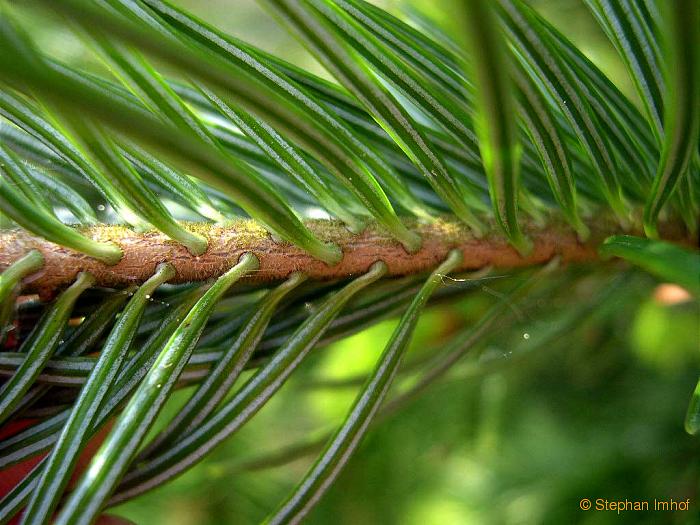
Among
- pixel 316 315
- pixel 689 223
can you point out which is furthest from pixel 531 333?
pixel 316 315

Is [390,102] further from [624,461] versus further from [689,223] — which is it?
[624,461]

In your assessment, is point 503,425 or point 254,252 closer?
point 254,252

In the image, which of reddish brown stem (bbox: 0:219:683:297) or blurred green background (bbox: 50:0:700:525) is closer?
reddish brown stem (bbox: 0:219:683:297)

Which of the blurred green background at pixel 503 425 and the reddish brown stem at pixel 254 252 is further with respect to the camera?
the blurred green background at pixel 503 425
